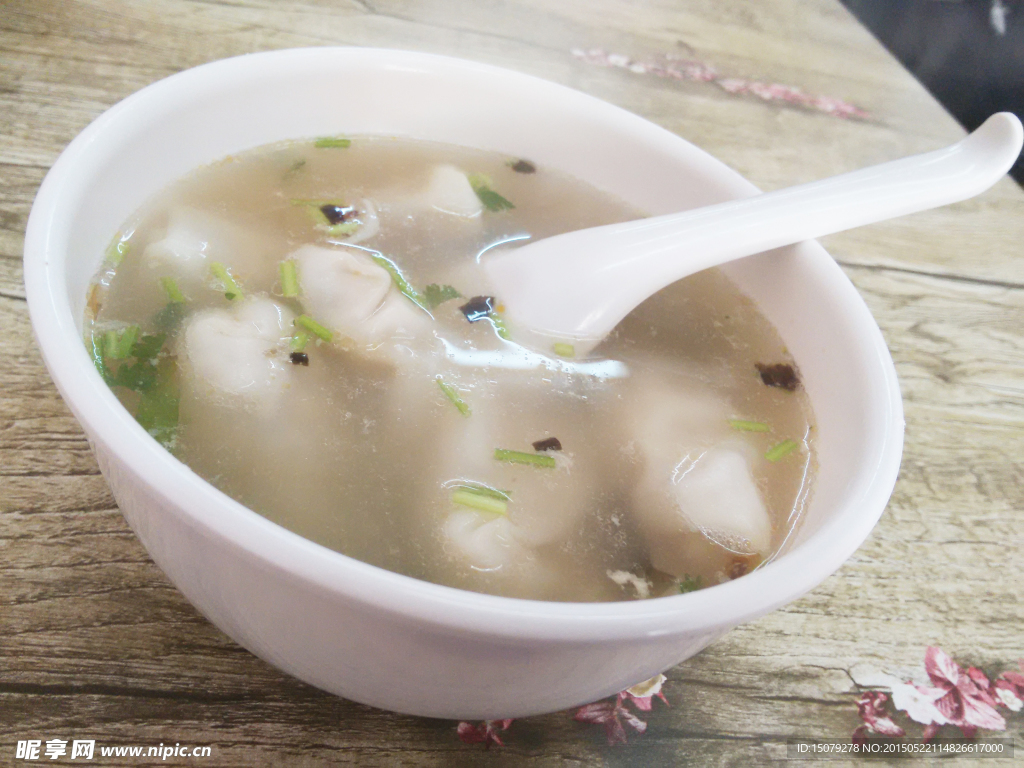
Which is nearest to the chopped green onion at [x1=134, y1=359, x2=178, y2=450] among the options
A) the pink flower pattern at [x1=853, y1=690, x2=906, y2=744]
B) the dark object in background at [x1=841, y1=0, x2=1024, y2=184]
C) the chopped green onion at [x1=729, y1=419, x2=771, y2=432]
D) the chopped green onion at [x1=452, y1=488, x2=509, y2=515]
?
the chopped green onion at [x1=452, y1=488, x2=509, y2=515]

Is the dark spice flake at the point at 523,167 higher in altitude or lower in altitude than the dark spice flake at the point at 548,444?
higher

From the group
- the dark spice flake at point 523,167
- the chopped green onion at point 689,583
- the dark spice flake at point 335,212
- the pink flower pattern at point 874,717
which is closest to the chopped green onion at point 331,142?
the dark spice flake at point 335,212

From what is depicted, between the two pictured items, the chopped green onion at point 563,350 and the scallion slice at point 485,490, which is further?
the chopped green onion at point 563,350

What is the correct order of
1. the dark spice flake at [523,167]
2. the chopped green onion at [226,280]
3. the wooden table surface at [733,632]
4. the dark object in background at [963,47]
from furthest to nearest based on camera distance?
the dark object in background at [963,47] < the dark spice flake at [523,167] < the chopped green onion at [226,280] < the wooden table surface at [733,632]

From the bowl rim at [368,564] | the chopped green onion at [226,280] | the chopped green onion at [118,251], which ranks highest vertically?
the bowl rim at [368,564]

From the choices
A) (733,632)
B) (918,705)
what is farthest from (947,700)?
(733,632)

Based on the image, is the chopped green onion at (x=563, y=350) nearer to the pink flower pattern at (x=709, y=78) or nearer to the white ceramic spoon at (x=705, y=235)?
the white ceramic spoon at (x=705, y=235)

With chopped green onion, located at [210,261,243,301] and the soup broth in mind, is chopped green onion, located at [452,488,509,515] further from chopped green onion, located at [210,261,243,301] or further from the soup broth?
chopped green onion, located at [210,261,243,301]

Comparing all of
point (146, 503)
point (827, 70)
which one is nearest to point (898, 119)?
point (827, 70)
